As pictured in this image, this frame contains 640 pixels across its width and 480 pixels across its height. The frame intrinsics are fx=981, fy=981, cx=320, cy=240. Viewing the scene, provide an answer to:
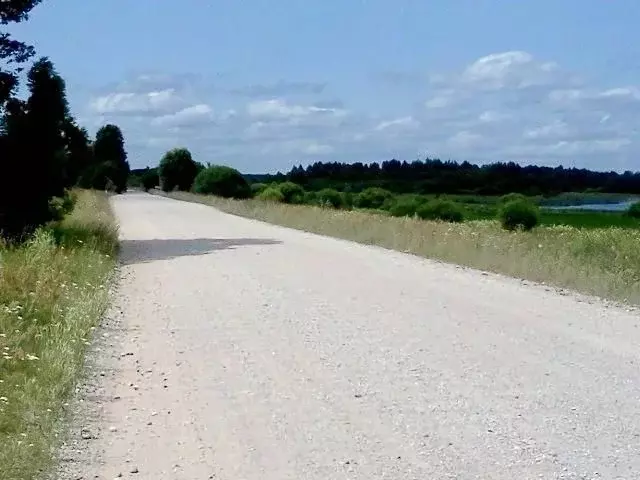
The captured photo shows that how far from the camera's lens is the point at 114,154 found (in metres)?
112

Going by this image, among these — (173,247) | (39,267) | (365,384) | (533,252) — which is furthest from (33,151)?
(365,384)

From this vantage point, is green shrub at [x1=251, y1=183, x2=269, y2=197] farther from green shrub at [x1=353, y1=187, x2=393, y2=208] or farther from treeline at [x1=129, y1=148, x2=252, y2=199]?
green shrub at [x1=353, y1=187, x2=393, y2=208]

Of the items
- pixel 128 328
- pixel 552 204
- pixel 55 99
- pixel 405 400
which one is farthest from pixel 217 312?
pixel 552 204

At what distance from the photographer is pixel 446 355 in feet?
31.5

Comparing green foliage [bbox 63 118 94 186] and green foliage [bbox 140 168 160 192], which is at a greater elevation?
green foliage [bbox 63 118 94 186]

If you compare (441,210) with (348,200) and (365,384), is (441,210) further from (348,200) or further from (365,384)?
(365,384)

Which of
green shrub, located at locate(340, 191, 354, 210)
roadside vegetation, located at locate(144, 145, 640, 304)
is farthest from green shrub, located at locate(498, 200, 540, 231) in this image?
green shrub, located at locate(340, 191, 354, 210)

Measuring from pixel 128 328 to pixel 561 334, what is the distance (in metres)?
5.05

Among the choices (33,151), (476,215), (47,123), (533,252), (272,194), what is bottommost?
(476,215)

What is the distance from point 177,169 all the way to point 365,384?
107 m

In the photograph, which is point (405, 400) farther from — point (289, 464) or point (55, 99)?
point (55, 99)

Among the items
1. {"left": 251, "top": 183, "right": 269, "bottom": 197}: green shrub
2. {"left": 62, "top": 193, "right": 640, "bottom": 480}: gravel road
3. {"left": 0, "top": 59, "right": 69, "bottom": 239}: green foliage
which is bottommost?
{"left": 62, "top": 193, "right": 640, "bottom": 480}: gravel road

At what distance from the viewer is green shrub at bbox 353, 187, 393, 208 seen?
3095 inches

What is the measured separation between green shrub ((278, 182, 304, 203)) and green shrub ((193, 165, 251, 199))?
4.04 meters
